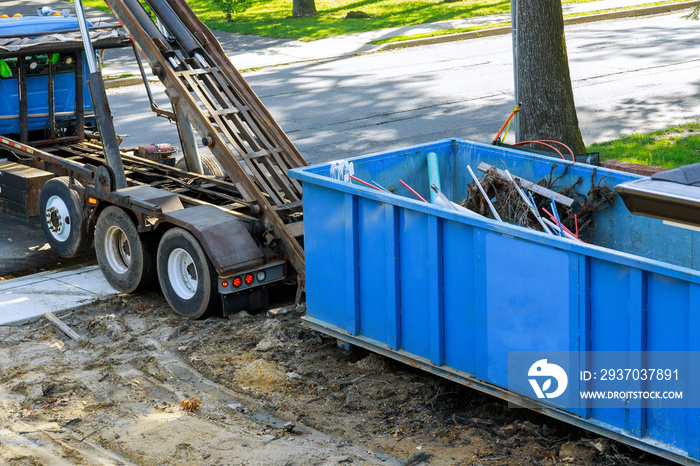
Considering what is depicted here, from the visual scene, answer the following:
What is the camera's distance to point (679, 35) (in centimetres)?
2247

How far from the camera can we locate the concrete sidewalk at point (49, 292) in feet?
25.8

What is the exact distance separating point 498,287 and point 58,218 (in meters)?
5.64

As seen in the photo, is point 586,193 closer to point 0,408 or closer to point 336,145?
point 0,408

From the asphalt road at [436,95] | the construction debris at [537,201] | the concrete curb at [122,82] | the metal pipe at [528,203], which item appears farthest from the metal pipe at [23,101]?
the concrete curb at [122,82]

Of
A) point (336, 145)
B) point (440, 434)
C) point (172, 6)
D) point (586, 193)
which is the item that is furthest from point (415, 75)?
point (440, 434)

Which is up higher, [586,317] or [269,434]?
[586,317]

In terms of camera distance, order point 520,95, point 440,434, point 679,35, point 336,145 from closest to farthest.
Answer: point 440,434 → point 520,95 → point 336,145 → point 679,35

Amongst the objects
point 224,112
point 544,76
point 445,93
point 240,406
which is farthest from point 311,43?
point 240,406

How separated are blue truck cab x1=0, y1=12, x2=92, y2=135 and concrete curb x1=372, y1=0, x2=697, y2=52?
41.5 feet

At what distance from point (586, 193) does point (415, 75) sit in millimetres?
12360

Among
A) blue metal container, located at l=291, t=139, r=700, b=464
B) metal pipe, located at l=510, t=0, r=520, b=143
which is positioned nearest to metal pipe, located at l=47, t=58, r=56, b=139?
blue metal container, located at l=291, t=139, r=700, b=464

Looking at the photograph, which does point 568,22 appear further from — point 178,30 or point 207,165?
point 178,30

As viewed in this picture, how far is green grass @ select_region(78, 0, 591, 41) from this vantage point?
25.5m

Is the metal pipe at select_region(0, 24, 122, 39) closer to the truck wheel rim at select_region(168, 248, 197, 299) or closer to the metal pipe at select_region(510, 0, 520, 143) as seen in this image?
the truck wheel rim at select_region(168, 248, 197, 299)
